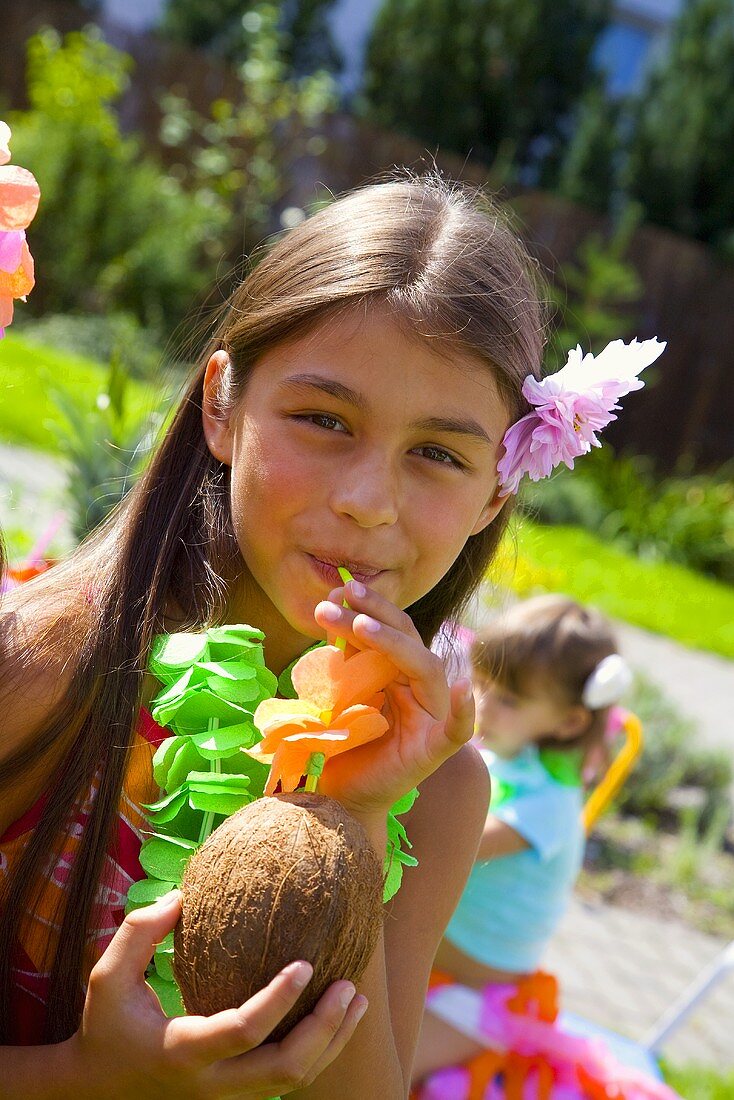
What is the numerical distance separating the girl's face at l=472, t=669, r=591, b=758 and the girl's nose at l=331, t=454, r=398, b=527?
1.91 meters

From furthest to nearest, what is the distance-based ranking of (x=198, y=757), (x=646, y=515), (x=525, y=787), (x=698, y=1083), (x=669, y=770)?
(x=646, y=515) < (x=669, y=770) < (x=698, y=1083) < (x=525, y=787) < (x=198, y=757)

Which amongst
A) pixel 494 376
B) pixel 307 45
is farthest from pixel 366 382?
pixel 307 45

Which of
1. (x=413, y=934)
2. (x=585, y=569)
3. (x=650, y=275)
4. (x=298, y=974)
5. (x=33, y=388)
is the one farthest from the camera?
(x=650, y=275)

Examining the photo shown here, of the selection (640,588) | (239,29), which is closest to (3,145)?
(640,588)

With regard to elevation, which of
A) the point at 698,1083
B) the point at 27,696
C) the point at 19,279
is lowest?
the point at 698,1083

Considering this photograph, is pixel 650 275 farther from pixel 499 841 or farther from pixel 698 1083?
pixel 499 841

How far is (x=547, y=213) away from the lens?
1666cm

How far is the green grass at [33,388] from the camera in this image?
8.60 metres

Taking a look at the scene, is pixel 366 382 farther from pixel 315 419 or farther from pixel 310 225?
pixel 310 225

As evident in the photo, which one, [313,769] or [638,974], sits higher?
[313,769]

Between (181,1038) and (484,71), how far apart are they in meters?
22.0

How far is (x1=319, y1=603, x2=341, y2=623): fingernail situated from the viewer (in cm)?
154

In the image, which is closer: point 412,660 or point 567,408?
point 412,660

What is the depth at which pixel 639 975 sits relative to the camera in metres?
4.68
